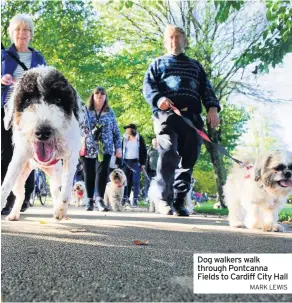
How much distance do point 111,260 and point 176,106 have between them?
3341 mm

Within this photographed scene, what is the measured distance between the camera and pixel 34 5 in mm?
7199

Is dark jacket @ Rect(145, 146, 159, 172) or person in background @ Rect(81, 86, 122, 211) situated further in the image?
dark jacket @ Rect(145, 146, 159, 172)

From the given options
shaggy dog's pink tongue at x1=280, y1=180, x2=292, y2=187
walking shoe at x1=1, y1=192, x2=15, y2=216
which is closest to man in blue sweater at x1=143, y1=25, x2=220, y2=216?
shaggy dog's pink tongue at x1=280, y1=180, x2=292, y2=187

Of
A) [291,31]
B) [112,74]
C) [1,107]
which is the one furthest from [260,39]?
[1,107]

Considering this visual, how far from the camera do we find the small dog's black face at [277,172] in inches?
181

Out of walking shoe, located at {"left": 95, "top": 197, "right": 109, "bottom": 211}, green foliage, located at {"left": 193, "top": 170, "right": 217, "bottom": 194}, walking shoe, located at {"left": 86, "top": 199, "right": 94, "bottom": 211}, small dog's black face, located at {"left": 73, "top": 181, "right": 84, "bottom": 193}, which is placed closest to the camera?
walking shoe, located at {"left": 95, "top": 197, "right": 109, "bottom": 211}

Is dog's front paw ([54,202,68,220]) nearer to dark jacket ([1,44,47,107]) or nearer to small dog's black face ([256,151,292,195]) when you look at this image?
dark jacket ([1,44,47,107])

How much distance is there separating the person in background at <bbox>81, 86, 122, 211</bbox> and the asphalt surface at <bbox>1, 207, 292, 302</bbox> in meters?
3.01

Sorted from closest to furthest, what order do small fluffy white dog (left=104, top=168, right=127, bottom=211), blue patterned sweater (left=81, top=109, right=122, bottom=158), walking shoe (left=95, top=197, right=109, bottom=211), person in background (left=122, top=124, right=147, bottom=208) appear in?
blue patterned sweater (left=81, top=109, right=122, bottom=158) → walking shoe (left=95, top=197, right=109, bottom=211) → small fluffy white dog (left=104, top=168, right=127, bottom=211) → person in background (left=122, top=124, right=147, bottom=208)

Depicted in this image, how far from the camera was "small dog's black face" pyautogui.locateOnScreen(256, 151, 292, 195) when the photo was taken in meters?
4.59

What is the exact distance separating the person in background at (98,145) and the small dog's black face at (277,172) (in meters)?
2.95

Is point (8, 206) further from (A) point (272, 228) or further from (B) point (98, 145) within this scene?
(A) point (272, 228)

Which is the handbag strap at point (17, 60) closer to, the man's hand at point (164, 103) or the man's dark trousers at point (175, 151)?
the man's hand at point (164, 103)
